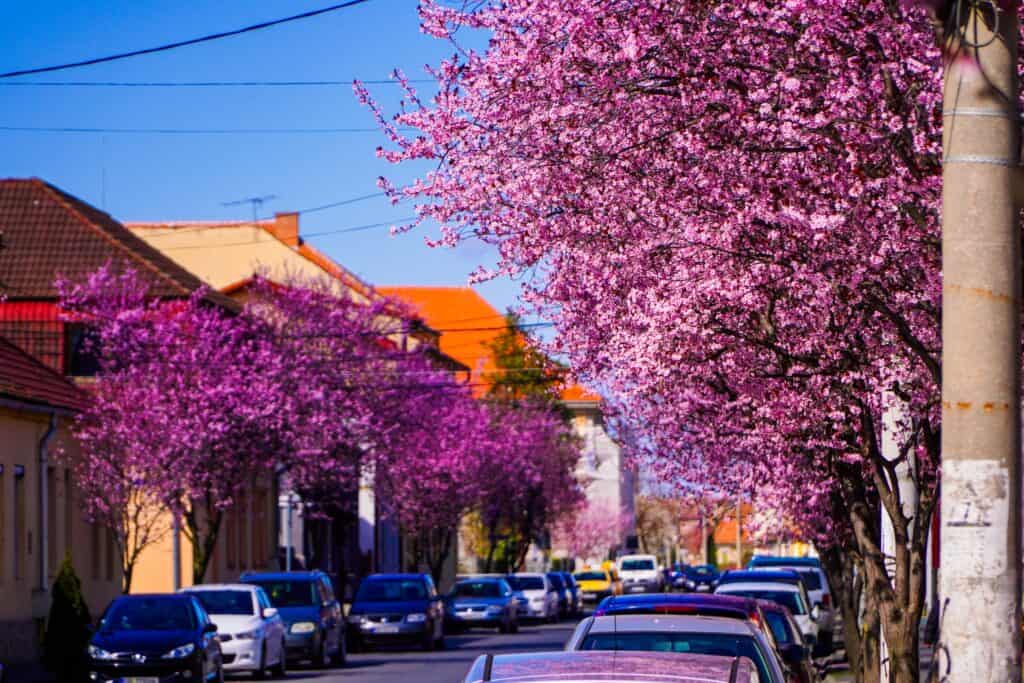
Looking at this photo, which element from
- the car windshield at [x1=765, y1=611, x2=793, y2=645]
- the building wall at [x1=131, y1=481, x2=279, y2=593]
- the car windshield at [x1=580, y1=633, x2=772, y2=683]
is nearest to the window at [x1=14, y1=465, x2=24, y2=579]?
the building wall at [x1=131, y1=481, x2=279, y2=593]

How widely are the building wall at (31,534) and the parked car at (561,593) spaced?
25134 millimetres

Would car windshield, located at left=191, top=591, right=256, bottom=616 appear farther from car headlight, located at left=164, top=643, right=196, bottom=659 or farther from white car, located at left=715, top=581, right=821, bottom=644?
white car, located at left=715, top=581, right=821, bottom=644

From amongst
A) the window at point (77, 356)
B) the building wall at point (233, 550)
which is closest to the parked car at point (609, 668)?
the building wall at point (233, 550)

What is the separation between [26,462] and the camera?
36750 millimetres

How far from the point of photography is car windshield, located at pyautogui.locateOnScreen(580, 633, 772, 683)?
11.0m

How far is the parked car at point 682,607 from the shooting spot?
1319cm

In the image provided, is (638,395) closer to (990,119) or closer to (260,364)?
(990,119)

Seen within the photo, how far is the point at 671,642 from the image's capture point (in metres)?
11.1

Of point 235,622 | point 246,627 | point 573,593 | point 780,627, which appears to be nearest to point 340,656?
point 235,622

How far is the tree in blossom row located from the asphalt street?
4.72 metres

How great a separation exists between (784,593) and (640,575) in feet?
157

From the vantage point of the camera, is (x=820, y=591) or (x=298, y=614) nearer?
(x=298, y=614)

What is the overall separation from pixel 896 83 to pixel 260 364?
3347 centimetres

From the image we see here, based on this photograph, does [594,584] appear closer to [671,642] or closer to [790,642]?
[790,642]
